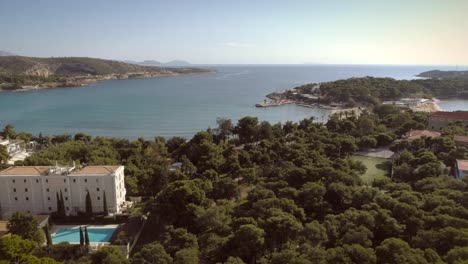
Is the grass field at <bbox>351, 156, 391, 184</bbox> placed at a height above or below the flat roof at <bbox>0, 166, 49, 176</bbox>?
below

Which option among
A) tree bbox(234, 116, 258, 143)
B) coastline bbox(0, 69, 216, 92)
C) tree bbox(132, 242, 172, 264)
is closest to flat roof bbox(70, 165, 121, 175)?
tree bbox(132, 242, 172, 264)

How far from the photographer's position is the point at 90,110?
65750mm

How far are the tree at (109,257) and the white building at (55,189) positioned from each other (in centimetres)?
673

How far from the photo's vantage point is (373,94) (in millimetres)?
71938

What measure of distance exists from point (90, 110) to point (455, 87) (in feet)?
258

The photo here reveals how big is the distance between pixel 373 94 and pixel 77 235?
67.4 meters

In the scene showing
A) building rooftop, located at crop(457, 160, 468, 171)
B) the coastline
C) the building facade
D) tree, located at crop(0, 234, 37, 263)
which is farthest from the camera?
the coastline

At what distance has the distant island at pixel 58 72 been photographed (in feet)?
353

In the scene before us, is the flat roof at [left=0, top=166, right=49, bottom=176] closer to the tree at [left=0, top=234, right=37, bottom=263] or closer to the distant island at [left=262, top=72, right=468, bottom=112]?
the tree at [left=0, top=234, right=37, bottom=263]

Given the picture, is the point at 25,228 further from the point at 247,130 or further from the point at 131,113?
the point at 131,113

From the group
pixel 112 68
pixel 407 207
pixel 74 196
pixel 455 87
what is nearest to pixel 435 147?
pixel 407 207

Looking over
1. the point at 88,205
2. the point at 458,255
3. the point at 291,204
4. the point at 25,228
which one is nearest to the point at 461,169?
the point at 291,204

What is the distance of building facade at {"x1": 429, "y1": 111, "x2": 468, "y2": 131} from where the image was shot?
130 feet

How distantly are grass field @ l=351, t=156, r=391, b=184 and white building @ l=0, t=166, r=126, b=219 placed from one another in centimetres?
1778
